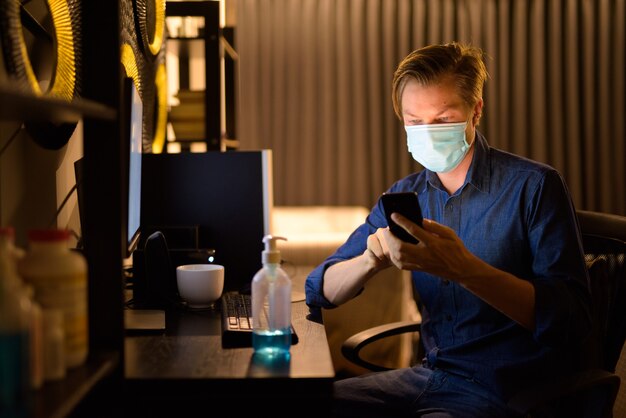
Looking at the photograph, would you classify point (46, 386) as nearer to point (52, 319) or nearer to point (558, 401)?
point (52, 319)

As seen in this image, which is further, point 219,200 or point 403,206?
point 219,200

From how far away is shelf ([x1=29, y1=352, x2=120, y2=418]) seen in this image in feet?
→ 2.43

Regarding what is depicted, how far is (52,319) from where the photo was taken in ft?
2.71

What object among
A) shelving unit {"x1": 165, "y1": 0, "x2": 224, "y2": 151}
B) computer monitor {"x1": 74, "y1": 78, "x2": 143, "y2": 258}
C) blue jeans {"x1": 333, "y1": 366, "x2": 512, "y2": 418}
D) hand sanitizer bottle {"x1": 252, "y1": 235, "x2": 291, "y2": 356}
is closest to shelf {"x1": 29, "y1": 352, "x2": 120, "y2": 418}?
hand sanitizer bottle {"x1": 252, "y1": 235, "x2": 291, "y2": 356}

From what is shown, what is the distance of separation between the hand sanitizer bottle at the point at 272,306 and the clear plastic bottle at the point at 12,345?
18.6 inches

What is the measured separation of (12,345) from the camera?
69cm

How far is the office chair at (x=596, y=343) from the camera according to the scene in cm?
120

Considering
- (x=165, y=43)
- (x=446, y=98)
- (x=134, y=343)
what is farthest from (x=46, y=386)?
(x=165, y=43)

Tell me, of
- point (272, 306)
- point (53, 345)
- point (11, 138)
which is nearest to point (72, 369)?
point (53, 345)

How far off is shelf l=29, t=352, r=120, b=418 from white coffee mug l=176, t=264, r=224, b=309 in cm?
53

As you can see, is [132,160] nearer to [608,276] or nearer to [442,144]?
[442,144]

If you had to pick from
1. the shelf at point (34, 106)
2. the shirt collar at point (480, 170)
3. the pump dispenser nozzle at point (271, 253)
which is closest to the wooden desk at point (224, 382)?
the pump dispenser nozzle at point (271, 253)

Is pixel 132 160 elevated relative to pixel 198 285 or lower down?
elevated

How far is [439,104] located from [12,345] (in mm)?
1135
